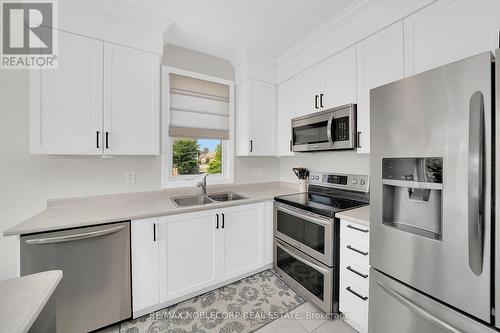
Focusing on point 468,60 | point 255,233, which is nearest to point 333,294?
point 255,233

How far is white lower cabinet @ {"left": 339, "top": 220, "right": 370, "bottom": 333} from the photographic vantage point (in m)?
1.41

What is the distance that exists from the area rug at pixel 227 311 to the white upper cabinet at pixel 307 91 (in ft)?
6.46

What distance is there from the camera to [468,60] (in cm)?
88

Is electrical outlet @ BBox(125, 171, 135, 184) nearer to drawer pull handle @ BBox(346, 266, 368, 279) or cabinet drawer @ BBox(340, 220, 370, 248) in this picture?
cabinet drawer @ BBox(340, 220, 370, 248)

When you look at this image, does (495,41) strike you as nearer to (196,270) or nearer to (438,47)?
(438,47)

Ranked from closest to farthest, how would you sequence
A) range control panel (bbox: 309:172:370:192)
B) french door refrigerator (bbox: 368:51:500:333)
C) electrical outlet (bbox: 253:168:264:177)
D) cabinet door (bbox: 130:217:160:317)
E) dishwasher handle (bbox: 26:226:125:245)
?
french door refrigerator (bbox: 368:51:500:333) < dishwasher handle (bbox: 26:226:125:245) < cabinet door (bbox: 130:217:160:317) < range control panel (bbox: 309:172:370:192) < electrical outlet (bbox: 253:168:264:177)

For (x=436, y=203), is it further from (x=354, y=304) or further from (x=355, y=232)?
(x=354, y=304)

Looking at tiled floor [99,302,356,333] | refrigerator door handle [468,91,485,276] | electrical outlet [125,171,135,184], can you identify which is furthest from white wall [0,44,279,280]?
refrigerator door handle [468,91,485,276]

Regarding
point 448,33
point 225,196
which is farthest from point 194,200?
point 448,33

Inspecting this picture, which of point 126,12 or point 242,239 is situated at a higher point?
point 126,12

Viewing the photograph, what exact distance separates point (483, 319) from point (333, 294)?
0.92 m

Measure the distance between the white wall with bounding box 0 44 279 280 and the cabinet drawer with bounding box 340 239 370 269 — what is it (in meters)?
2.17

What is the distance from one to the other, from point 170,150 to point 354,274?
2.22 meters

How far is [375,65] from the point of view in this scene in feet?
5.34
